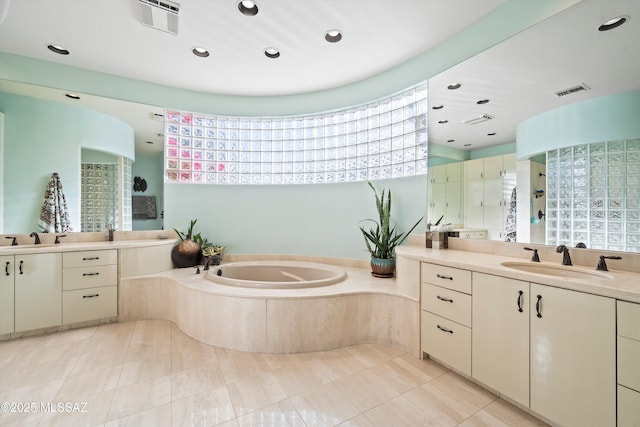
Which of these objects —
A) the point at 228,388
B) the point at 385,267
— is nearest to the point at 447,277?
the point at 385,267

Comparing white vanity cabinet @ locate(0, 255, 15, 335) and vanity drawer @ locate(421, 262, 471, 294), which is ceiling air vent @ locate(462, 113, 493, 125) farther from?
white vanity cabinet @ locate(0, 255, 15, 335)

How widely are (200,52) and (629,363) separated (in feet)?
10.8

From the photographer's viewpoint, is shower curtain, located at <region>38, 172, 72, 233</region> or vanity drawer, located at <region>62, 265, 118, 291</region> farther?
shower curtain, located at <region>38, 172, 72, 233</region>

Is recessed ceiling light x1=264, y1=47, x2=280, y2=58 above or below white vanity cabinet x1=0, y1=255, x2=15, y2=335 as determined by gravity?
above

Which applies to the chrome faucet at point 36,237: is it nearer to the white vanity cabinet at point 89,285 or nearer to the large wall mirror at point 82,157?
the large wall mirror at point 82,157

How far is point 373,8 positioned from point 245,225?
8.11ft

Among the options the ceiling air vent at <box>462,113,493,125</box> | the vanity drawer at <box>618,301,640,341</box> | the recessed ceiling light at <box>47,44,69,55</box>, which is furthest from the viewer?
the recessed ceiling light at <box>47,44,69,55</box>

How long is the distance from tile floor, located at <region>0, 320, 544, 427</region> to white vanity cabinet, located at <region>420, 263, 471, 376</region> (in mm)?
135

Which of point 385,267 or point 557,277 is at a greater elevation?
point 557,277

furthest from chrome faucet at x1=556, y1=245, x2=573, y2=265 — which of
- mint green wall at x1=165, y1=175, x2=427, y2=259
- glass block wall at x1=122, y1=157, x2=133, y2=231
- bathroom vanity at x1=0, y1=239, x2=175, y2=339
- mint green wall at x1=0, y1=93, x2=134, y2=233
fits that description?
mint green wall at x1=0, y1=93, x2=134, y2=233

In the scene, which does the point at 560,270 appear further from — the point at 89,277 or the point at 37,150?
the point at 37,150

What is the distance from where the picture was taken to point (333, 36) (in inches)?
80.5

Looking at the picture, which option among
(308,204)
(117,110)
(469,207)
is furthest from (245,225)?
(469,207)

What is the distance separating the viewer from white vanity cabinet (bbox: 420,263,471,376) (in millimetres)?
1560
